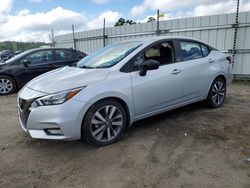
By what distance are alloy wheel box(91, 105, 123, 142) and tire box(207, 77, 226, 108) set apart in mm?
2283

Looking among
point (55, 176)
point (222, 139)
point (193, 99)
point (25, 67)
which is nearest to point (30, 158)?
point (55, 176)

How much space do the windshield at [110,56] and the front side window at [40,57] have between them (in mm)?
3705

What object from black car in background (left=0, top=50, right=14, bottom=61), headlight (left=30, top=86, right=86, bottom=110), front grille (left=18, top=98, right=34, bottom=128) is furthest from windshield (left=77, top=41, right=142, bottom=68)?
black car in background (left=0, top=50, right=14, bottom=61)

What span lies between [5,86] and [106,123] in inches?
196

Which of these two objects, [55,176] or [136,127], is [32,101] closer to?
[55,176]

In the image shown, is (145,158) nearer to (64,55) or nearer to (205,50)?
(205,50)

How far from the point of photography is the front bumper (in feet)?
9.15

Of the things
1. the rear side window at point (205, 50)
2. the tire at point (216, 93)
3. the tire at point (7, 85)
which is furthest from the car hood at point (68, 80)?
the tire at point (7, 85)

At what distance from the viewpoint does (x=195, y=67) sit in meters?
4.13

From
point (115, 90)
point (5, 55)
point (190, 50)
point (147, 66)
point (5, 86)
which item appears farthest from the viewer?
point (5, 55)

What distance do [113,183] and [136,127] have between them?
5.16 feet

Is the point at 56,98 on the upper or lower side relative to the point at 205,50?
lower

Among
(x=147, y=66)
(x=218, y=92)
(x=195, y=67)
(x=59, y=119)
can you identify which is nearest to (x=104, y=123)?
(x=59, y=119)

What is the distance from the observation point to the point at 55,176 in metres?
2.55
